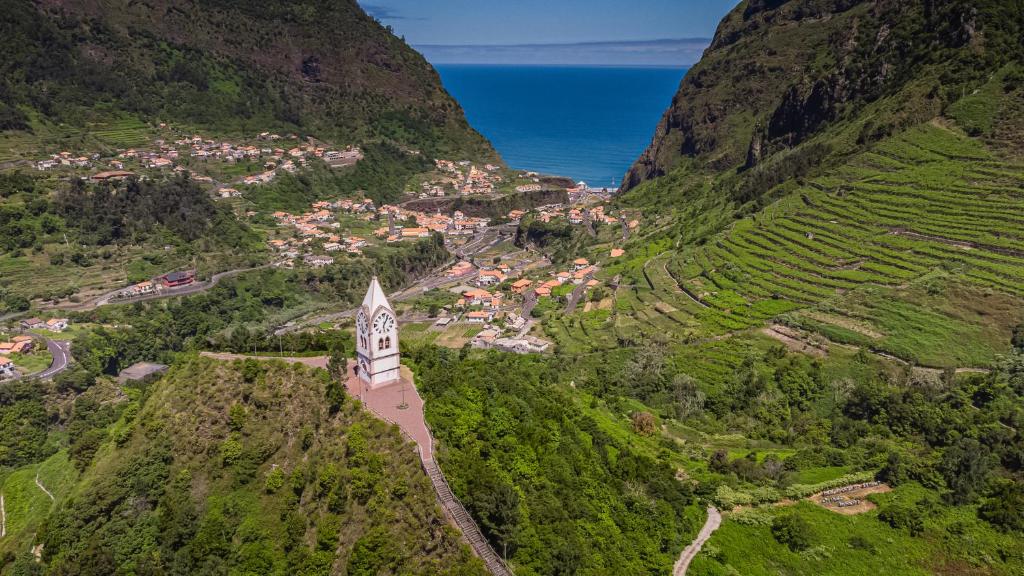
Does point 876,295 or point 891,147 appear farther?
point 891,147

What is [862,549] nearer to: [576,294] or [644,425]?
[644,425]

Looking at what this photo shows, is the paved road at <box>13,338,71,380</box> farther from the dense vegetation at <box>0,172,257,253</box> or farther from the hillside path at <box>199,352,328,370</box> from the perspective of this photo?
the hillside path at <box>199,352,328,370</box>

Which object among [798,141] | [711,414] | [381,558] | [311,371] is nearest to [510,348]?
[711,414]

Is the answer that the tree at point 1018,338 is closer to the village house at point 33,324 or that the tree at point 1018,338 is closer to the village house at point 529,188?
the village house at point 33,324

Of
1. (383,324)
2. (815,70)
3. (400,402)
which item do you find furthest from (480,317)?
(815,70)

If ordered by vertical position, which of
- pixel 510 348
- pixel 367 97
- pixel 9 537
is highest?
pixel 367 97

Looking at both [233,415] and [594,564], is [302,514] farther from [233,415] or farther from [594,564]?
[594,564]

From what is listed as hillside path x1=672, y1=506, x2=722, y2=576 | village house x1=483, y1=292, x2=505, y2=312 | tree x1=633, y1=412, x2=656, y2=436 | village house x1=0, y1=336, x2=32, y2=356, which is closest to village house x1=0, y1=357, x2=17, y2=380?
village house x1=0, y1=336, x2=32, y2=356
